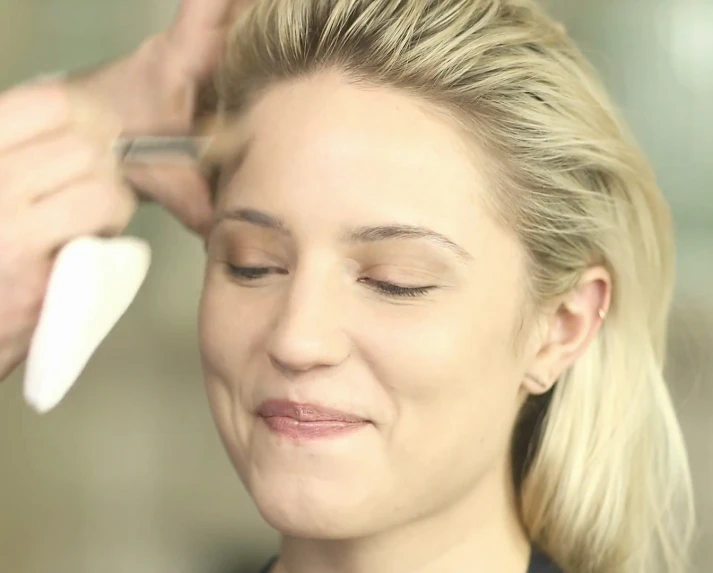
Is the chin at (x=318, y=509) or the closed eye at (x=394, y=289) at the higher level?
the closed eye at (x=394, y=289)

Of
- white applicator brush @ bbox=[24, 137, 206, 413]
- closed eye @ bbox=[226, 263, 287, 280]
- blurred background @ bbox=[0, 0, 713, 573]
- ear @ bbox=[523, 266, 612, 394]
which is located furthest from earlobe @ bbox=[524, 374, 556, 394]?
blurred background @ bbox=[0, 0, 713, 573]

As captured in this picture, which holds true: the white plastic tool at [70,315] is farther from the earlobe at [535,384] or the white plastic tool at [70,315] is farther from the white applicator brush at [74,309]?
the earlobe at [535,384]

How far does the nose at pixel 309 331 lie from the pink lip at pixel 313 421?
0.03 meters

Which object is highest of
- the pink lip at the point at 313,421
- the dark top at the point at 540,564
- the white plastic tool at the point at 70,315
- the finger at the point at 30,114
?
the finger at the point at 30,114

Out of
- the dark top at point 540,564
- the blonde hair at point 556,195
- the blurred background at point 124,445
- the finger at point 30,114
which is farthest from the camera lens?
the blurred background at point 124,445

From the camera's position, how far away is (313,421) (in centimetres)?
67

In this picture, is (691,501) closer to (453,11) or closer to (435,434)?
(435,434)

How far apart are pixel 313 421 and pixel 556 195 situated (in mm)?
303

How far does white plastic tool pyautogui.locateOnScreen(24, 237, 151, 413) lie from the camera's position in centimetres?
62

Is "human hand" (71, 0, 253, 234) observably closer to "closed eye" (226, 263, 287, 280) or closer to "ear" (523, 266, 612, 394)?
"closed eye" (226, 263, 287, 280)

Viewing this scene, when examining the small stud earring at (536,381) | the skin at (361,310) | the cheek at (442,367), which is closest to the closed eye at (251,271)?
the skin at (361,310)

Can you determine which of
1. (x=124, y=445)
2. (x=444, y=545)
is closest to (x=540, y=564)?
(x=444, y=545)

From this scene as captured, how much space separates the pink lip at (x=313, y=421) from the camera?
0.66 m

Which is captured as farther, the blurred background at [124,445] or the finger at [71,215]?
the blurred background at [124,445]
